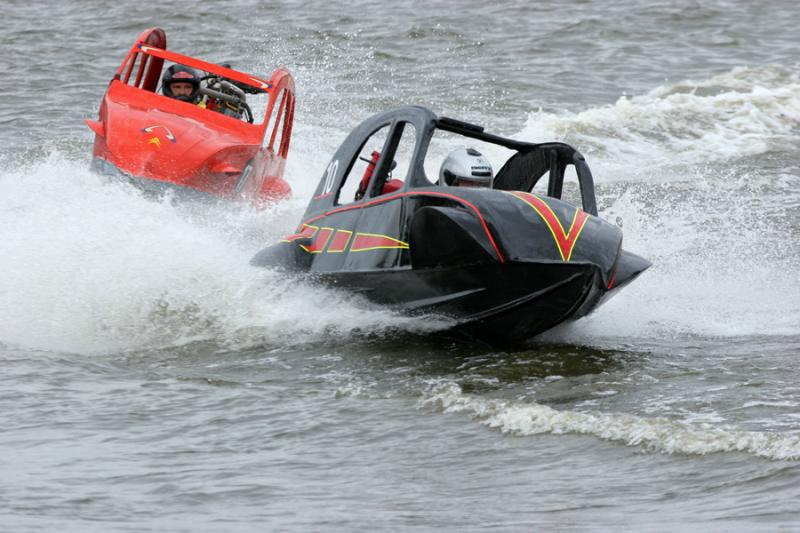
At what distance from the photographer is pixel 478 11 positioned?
26.0 m

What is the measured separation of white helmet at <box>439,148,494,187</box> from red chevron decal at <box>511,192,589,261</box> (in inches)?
19.7

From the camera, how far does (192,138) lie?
11.9 m

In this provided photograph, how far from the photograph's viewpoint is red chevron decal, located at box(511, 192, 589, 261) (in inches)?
283

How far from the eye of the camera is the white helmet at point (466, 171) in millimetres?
7941

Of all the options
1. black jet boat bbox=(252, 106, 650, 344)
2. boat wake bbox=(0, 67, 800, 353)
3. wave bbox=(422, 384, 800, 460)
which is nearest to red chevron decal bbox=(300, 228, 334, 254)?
black jet boat bbox=(252, 106, 650, 344)

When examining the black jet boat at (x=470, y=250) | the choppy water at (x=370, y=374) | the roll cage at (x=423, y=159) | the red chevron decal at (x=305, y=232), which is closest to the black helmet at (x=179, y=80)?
the choppy water at (x=370, y=374)

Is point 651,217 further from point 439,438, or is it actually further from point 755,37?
point 755,37

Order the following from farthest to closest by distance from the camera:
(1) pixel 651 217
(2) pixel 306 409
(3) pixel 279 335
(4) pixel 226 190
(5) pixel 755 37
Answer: (5) pixel 755 37 → (1) pixel 651 217 → (4) pixel 226 190 → (3) pixel 279 335 → (2) pixel 306 409

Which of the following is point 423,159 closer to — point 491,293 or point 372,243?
point 372,243

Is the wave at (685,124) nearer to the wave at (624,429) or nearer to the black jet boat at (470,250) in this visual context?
the black jet boat at (470,250)

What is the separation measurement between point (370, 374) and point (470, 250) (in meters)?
0.99

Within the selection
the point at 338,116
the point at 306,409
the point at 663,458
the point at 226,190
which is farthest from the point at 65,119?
the point at 663,458

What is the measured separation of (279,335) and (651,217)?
5777 millimetres

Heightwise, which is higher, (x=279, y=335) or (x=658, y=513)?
(x=658, y=513)
